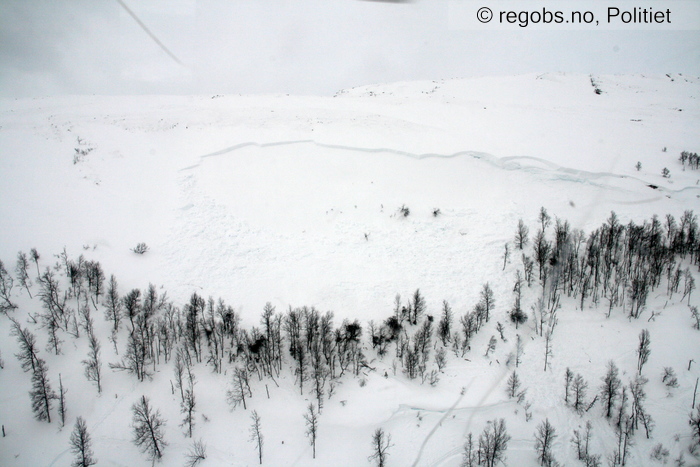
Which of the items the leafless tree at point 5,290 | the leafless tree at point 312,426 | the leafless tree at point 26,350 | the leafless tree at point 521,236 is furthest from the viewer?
the leafless tree at point 521,236

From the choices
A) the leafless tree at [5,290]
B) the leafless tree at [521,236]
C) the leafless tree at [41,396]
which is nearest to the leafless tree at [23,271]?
the leafless tree at [5,290]

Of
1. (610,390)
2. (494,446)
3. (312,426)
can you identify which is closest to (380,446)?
(312,426)

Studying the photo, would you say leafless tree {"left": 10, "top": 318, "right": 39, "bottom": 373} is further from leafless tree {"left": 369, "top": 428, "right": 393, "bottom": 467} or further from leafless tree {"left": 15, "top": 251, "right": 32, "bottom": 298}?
leafless tree {"left": 369, "top": 428, "right": 393, "bottom": 467}

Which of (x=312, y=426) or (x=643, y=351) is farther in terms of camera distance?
(x=643, y=351)

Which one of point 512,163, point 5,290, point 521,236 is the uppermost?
point 512,163

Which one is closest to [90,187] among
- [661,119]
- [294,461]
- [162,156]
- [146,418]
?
[162,156]

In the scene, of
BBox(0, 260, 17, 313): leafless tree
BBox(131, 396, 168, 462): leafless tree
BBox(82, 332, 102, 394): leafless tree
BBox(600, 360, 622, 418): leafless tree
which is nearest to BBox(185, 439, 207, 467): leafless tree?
BBox(131, 396, 168, 462): leafless tree

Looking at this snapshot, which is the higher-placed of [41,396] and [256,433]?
[41,396]

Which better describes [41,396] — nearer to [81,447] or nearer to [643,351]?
[81,447]

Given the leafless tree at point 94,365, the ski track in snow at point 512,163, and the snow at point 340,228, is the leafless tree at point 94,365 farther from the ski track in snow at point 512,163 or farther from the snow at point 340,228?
the ski track in snow at point 512,163
